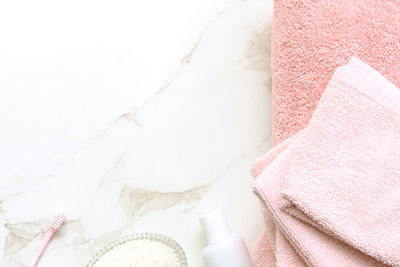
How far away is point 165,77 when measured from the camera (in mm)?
729

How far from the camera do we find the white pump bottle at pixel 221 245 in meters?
0.62

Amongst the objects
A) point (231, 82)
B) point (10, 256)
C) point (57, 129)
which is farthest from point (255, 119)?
point (10, 256)

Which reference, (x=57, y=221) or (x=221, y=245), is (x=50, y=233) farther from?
(x=221, y=245)

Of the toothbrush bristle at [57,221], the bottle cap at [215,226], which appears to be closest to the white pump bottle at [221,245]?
the bottle cap at [215,226]

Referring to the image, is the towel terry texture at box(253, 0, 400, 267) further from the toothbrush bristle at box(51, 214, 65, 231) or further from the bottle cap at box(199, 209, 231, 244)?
the toothbrush bristle at box(51, 214, 65, 231)

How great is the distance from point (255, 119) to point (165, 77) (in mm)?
153

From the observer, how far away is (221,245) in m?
0.62

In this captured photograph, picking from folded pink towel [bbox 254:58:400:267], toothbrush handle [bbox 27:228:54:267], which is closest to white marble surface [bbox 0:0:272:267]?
toothbrush handle [bbox 27:228:54:267]

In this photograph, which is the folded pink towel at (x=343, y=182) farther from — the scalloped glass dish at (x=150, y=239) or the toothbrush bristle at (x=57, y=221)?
the toothbrush bristle at (x=57, y=221)

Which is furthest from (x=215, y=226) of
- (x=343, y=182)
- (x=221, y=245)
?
(x=343, y=182)

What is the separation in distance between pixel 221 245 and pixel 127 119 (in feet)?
0.79

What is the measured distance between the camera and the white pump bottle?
62 centimetres

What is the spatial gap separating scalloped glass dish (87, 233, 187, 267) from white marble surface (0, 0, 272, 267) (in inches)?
1.0

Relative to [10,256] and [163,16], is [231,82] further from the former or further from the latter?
[10,256]
